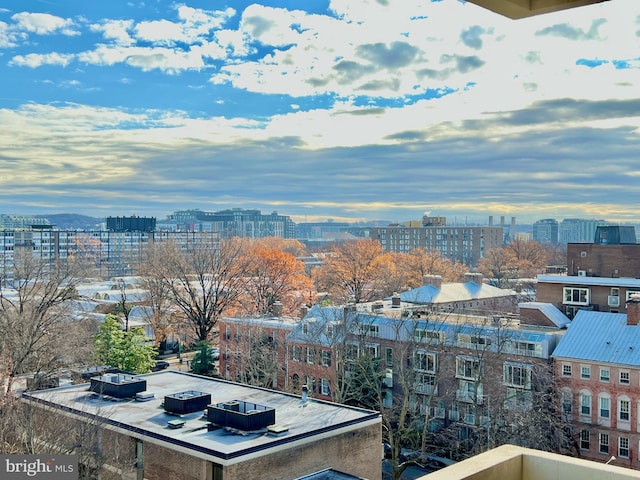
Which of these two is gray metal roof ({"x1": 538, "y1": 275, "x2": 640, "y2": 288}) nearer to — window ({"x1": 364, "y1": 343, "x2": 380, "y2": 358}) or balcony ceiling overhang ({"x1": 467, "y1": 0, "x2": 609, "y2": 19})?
window ({"x1": 364, "y1": 343, "x2": 380, "y2": 358})

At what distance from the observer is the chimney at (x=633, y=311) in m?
19.5

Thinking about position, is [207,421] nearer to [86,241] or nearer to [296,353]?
[296,353]

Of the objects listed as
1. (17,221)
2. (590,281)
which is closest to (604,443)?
(590,281)

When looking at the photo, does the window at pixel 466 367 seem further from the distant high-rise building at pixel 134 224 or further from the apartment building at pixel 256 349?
the distant high-rise building at pixel 134 224

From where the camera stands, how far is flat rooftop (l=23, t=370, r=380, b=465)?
40.0 feet

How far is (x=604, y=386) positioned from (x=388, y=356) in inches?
303

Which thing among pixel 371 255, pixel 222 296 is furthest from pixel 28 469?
pixel 371 255

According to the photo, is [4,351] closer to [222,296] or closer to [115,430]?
[115,430]

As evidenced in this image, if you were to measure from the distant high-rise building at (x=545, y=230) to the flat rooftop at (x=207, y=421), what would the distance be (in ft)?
348

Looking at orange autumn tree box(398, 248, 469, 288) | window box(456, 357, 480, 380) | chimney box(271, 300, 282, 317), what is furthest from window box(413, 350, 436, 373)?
orange autumn tree box(398, 248, 469, 288)

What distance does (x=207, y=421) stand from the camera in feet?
45.6

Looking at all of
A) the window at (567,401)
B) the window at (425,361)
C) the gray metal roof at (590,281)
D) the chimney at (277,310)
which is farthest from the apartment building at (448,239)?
the window at (567,401)

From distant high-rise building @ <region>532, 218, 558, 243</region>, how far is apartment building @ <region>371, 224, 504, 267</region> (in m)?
33.4

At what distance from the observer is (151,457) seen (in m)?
13.1
